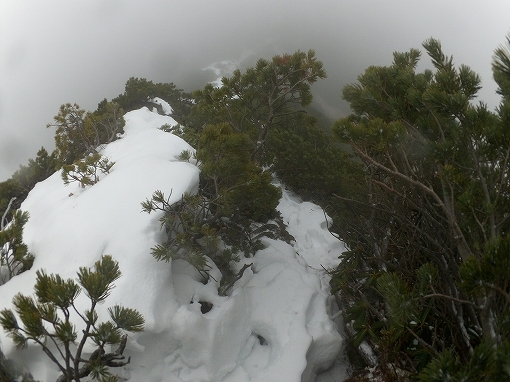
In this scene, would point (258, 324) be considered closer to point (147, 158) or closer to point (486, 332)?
point (486, 332)

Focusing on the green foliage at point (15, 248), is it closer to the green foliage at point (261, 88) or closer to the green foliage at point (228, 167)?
the green foliage at point (228, 167)

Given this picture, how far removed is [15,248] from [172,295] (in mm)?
1795

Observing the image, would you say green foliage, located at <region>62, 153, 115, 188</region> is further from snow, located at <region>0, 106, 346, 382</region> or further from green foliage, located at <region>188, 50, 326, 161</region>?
green foliage, located at <region>188, 50, 326, 161</region>

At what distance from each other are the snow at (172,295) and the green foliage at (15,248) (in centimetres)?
16

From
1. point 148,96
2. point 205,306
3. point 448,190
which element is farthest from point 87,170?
point 148,96

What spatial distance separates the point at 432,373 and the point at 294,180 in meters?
7.27

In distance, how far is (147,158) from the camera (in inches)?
206

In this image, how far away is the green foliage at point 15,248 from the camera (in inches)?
125

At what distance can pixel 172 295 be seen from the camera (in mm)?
3705

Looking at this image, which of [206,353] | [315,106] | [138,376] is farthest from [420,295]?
[315,106]

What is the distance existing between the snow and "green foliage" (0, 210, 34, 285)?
0.53 ft

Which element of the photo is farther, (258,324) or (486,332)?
(258,324)

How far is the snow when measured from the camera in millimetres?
3396

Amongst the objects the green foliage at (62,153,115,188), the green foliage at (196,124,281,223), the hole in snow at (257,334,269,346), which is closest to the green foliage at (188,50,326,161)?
the green foliage at (196,124,281,223)
